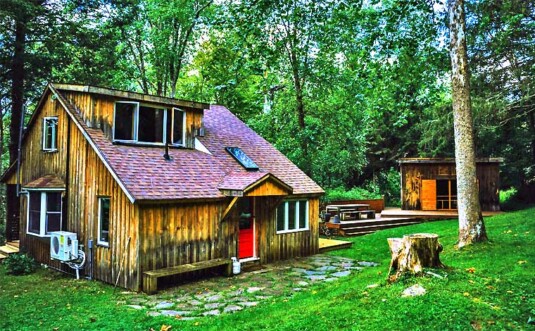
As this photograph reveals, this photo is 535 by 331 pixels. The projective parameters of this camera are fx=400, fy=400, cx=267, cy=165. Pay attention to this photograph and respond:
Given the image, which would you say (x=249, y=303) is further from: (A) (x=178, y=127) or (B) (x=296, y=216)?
(A) (x=178, y=127)

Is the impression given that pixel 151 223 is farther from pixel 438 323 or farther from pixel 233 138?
pixel 438 323

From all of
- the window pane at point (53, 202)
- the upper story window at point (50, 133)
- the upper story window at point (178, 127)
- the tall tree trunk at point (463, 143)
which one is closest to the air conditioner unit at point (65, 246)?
the window pane at point (53, 202)

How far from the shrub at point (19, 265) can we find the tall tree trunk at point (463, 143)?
11.6 meters

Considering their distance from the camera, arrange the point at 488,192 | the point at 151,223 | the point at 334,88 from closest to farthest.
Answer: the point at 151,223
the point at 334,88
the point at 488,192

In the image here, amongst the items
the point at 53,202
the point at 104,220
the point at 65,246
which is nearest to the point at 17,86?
the point at 53,202

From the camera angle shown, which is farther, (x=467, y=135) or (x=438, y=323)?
(x=467, y=135)

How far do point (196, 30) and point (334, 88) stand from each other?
28.4ft

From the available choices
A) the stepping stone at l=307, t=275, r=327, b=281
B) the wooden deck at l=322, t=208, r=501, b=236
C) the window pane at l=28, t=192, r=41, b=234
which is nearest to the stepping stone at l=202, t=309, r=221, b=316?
the stepping stone at l=307, t=275, r=327, b=281

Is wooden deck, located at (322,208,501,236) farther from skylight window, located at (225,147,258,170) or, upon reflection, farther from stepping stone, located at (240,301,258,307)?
stepping stone, located at (240,301,258,307)

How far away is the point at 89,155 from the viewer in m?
10.9

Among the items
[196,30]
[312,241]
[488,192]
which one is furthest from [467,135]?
[196,30]

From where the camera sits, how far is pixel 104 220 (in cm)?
1047

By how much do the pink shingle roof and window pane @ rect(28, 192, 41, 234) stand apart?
3263 millimetres

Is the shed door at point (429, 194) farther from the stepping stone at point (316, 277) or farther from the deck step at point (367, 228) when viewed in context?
the stepping stone at point (316, 277)
